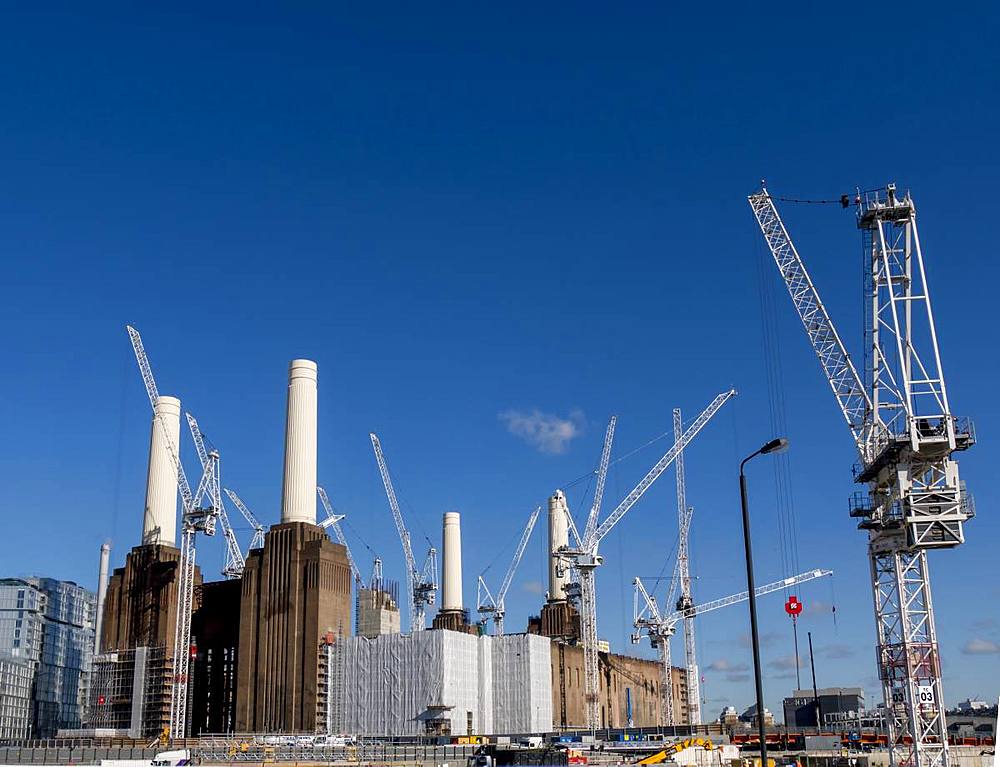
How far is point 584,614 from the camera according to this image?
18450cm

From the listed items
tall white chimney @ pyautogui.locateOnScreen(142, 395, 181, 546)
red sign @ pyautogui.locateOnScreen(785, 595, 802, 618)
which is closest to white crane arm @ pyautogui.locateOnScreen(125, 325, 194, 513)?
tall white chimney @ pyautogui.locateOnScreen(142, 395, 181, 546)

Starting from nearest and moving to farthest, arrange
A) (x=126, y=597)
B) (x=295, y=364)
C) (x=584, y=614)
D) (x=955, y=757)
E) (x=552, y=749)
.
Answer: (x=552, y=749) → (x=955, y=757) → (x=295, y=364) → (x=126, y=597) → (x=584, y=614)

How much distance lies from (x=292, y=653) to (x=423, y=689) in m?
20.5

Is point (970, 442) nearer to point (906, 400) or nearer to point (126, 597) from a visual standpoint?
point (906, 400)

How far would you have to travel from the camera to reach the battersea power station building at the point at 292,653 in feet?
477

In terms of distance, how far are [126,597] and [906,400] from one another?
126 meters

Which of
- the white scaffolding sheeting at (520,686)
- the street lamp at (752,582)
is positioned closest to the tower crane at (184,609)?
the white scaffolding sheeting at (520,686)

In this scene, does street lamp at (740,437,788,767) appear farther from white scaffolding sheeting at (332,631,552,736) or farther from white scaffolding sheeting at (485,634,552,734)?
white scaffolding sheeting at (485,634,552,734)

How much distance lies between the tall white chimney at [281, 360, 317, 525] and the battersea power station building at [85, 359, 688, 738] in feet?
0.57

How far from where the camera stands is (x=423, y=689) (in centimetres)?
15138

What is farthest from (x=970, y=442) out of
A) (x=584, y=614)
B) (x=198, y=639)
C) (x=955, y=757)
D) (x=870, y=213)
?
(x=198, y=639)

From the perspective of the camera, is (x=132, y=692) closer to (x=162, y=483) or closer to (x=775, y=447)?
(x=162, y=483)

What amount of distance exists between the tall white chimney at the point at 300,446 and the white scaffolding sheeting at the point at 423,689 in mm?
20788

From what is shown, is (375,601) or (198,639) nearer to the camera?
(198,639)
